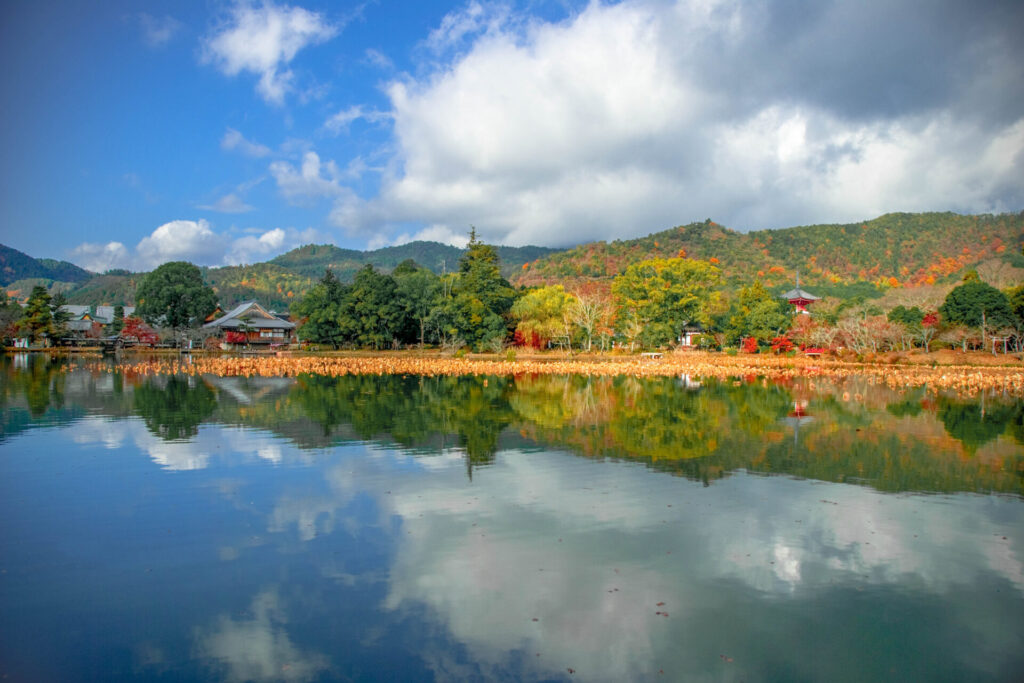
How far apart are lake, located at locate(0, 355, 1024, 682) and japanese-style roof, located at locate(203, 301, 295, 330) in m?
61.7

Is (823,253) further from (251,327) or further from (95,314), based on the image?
(95,314)

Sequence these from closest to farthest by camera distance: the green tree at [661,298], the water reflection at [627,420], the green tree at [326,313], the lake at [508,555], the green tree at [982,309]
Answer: the lake at [508,555] → the water reflection at [627,420] → the green tree at [982,309] → the green tree at [661,298] → the green tree at [326,313]

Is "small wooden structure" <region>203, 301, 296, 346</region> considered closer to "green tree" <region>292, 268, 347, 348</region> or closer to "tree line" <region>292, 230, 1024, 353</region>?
"green tree" <region>292, 268, 347, 348</region>

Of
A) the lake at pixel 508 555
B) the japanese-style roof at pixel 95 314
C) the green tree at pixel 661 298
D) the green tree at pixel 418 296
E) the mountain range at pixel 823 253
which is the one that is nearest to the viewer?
the lake at pixel 508 555

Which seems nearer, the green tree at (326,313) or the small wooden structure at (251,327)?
the green tree at (326,313)

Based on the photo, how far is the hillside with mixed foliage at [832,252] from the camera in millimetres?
95188

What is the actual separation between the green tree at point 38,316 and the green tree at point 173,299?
26.4 feet

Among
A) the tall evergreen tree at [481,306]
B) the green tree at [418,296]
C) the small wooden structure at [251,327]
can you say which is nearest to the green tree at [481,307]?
the tall evergreen tree at [481,306]

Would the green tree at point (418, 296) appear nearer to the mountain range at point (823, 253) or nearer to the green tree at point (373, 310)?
the green tree at point (373, 310)

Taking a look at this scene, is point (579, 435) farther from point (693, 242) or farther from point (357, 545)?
point (693, 242)

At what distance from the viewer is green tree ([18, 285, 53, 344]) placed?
201 ft

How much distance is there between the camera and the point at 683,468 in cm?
1198

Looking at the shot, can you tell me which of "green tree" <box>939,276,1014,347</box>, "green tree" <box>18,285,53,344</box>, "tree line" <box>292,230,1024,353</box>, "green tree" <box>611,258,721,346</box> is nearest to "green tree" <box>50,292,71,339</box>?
"green tree" <box>18,285,53,344</box>

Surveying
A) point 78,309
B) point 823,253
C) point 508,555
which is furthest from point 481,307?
point 823,253
